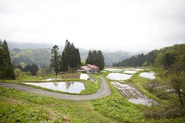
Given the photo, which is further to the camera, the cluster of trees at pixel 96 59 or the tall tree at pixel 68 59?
the cluster of trees at pixel 96 59

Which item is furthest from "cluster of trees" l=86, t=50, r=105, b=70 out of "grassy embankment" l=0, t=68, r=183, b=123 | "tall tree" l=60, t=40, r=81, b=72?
"grassy embankment" l=0, t=68, r=183, b=123

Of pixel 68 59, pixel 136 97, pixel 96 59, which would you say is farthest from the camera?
pixel 96 59

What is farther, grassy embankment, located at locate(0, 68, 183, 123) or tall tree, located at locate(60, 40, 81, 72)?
tall tree, located at locate(60, 40, 81, 72)

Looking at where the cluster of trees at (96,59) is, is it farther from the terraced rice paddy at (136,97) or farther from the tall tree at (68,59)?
the terraced rice paddy at (136,97)

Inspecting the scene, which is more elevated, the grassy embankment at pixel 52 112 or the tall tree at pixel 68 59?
the tall tree at pixel 68 59

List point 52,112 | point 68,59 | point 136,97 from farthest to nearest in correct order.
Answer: point 68,59, point 136,97, point 52,112

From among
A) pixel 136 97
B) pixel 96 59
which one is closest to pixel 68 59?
pixel 96 59

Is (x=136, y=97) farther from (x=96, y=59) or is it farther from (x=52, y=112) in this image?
(x=96, y=59)

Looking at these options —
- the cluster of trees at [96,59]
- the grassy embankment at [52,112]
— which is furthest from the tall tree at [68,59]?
the grassy embankment at [52,112]

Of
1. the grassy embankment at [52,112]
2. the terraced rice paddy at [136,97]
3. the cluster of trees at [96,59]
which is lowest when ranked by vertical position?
the terraced rice paddy at [136,97]

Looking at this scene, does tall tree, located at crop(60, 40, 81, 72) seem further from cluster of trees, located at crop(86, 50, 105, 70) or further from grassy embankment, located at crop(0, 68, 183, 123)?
grassy embankment, located at crop(0, 68, 183, 123)

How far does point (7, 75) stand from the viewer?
136ft

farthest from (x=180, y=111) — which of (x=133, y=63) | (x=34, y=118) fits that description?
(x=133, y=63)

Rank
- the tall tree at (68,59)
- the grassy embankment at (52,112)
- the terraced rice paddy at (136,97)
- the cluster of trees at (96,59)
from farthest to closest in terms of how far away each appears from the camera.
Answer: the cluster of trees at (96,59) → the tall tree at (68,59) → the terraced rice paddy at (136,97) → the grassy embankment at (52,112)
